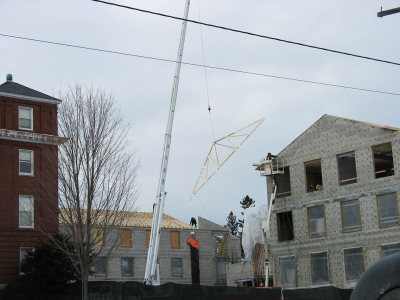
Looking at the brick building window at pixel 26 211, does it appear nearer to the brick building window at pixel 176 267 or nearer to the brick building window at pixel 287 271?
the brick building window at pixel 287 271

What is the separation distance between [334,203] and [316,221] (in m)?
2.16

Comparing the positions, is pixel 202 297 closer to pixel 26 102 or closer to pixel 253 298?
pixel 253 298

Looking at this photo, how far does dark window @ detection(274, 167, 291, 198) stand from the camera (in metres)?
52.3

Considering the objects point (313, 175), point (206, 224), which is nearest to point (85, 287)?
point (313, 175)

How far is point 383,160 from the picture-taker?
157 ft

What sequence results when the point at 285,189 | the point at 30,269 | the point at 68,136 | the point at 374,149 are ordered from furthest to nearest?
1. the point at 285,189
2. the point at 374,149
3. the point at 30,269
4. the point at 68,136

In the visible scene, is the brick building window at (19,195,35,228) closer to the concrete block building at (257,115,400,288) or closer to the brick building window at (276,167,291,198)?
the concrete block building at (257,115,400,288)

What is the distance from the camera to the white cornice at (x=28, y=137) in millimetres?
42938

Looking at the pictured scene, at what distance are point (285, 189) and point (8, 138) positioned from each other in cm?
2133

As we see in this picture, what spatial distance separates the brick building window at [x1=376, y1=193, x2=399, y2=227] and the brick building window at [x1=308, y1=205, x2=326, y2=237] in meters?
4.83

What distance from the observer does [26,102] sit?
44375 mm

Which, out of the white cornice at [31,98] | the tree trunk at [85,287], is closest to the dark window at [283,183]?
the white cornice at [31,98]

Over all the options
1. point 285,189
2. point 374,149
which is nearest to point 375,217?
point 374,149

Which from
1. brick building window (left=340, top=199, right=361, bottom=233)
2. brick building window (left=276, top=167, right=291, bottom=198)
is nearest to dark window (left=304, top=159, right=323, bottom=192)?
brick building window (left=276, top=167, right=291, bottom=198)
